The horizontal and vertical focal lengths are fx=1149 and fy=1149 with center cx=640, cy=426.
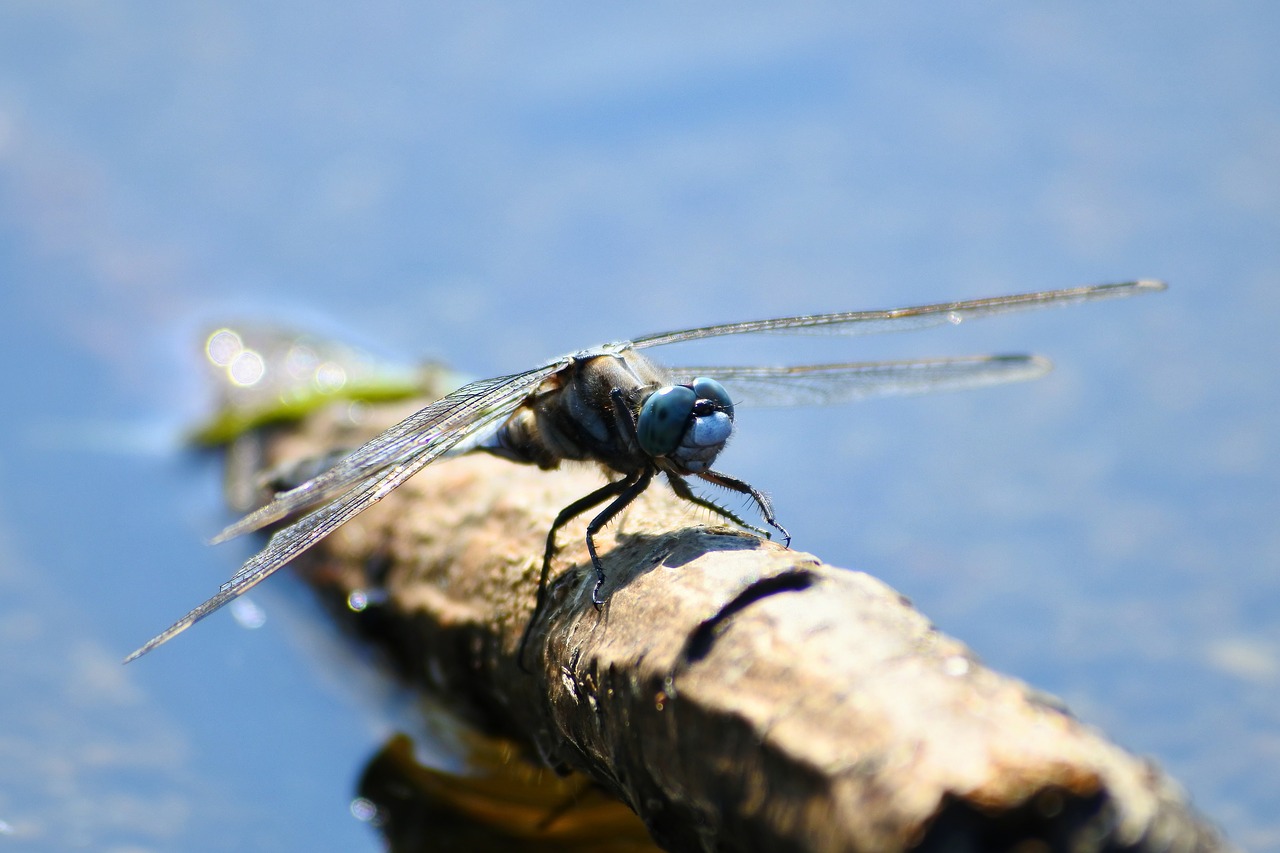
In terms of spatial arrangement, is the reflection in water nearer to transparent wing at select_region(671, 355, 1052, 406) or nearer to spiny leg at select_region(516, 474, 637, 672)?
spiny leg at select_region(516, 474, 637, 672)

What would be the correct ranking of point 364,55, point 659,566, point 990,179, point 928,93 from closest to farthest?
point 659,566, point 990,179, point 928,93, point 364,55

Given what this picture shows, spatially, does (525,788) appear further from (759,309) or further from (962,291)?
(962,291)

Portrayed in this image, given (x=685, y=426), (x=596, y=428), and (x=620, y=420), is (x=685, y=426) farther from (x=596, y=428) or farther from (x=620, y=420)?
(x=596, y=428)

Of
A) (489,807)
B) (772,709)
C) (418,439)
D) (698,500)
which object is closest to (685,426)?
(698,500)

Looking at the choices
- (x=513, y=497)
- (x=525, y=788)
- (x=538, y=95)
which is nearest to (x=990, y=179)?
(x=538, y=95)

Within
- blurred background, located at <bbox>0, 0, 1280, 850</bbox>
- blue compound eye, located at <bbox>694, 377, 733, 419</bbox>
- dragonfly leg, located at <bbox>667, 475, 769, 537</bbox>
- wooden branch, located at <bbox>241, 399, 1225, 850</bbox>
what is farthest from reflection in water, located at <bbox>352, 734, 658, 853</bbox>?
blue compound eye, located at <bbox>694, 377, 733, 419</bbox>

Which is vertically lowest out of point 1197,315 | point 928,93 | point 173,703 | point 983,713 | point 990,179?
point 983,713

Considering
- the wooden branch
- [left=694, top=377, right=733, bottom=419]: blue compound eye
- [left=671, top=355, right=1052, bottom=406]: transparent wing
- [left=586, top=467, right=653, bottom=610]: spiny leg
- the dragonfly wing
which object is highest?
[left=671, top=355, right=1052, bottom=406]: transparent wing
